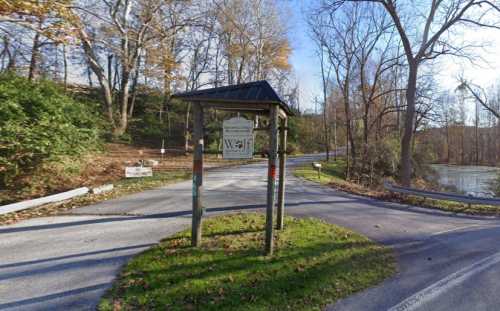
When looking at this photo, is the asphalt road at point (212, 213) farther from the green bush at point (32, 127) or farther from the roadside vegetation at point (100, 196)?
the green bush at point (32, 127)

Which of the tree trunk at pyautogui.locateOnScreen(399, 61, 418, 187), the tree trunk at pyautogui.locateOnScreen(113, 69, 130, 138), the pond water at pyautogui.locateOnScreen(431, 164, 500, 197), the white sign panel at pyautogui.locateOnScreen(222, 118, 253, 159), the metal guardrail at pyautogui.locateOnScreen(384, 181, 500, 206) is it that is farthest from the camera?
the tree trunk at pyautogui.locateOnScreen(113, 69, 130, 138)

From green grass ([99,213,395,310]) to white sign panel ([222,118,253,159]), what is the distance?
1.61 meters

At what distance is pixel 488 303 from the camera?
3.38 metres

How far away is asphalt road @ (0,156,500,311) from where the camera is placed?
336cm

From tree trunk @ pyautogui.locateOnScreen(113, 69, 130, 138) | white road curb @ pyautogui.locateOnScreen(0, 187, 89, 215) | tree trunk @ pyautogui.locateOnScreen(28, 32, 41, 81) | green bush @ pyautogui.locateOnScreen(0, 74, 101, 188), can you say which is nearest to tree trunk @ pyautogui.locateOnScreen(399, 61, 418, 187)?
white road curb @ pyautogui.locateOnScreen(0, 187, 89, 215)

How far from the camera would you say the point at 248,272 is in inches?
152

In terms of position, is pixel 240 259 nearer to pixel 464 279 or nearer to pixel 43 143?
pixel 464 279

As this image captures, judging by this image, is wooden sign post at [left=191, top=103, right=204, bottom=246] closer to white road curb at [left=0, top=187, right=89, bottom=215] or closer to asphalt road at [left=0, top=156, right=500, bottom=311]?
asphalt road at [left=0, top=156, right=500, bottom=311]

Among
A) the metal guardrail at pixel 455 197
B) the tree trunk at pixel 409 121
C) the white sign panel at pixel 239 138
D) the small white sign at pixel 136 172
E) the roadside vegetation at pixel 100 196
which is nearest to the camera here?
the white sign panel at pixel 239 138

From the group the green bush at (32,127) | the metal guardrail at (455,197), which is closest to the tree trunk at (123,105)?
the green bush at (32,127)

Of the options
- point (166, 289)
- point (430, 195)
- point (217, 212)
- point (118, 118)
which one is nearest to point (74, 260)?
point (166, 289)

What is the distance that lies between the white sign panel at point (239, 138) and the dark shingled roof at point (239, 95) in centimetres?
38

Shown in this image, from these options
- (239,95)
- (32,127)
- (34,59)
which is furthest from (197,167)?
(34,59)

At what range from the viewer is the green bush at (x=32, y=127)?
24.8 ft
